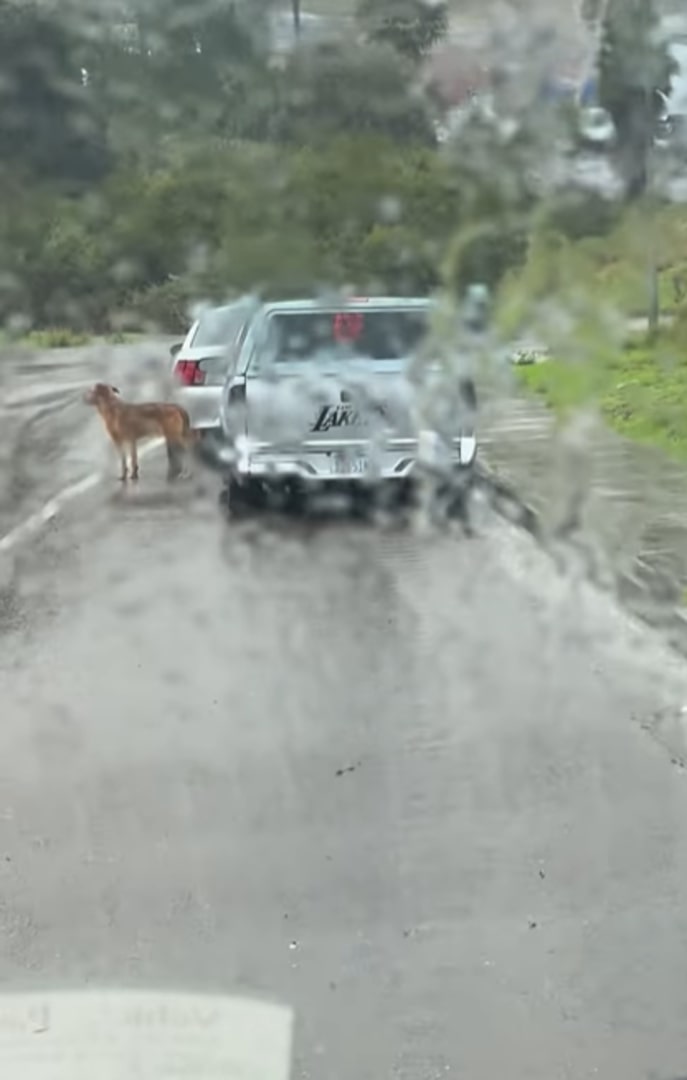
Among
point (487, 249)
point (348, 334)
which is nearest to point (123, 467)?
point (348, 334)

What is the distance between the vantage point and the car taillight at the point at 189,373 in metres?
7.98

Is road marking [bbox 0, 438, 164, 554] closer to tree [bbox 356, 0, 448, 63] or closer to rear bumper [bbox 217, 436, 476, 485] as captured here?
rear bumper [bbox 217, 436, 476, 485]

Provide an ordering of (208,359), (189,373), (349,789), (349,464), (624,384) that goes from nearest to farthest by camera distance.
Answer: (349,789) → (624,384) → (208,359) → (189,373) → (349,464)

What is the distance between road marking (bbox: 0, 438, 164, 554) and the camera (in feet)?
34.6

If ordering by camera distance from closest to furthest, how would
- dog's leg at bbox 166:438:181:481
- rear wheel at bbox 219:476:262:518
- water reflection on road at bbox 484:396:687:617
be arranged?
water reflection on road at bbox 484:396:687:617 < dog's leg at bbox 166:438:181:481 < rear wheel at bbox 219:476:262:518

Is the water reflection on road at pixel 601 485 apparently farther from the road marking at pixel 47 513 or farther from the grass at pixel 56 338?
the road marking at pixel 47 513

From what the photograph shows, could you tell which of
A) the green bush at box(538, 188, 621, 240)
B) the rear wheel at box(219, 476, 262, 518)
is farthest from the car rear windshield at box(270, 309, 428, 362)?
the rear wheel at box(219, 476, 262, 518)

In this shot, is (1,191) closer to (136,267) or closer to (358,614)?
(136,267)

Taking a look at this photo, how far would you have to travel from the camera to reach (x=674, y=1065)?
4406 millimetres

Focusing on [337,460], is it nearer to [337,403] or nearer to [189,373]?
[337,403]

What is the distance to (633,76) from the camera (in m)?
6.86

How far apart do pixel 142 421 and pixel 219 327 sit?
1.06m

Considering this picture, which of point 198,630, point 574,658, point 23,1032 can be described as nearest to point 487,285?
point 574,658

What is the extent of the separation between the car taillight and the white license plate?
89cm
